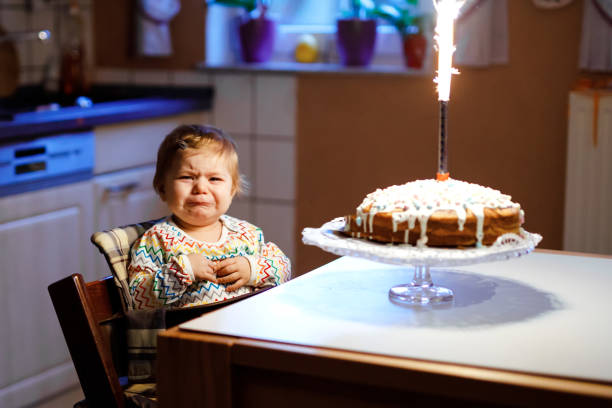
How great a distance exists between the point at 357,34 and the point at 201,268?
171cm

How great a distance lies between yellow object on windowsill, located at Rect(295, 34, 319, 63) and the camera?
3.21m

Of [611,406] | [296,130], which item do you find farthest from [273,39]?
[611,406]

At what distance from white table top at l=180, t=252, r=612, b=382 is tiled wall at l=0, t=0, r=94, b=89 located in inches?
82.0

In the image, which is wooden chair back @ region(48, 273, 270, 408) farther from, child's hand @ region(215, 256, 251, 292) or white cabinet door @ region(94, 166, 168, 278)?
white cabinet door @ region(94, 166, 168, 278)

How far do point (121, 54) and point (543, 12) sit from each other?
1669mm

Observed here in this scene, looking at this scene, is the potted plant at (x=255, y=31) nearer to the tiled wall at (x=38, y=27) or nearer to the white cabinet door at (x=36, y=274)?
the tiled wall at (x=38, y=27)

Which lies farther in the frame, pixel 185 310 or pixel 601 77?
pixel 601 77

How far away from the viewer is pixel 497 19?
2.75 meters

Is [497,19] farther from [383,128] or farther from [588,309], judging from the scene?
[588,309]

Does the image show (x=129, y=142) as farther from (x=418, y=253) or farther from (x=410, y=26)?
(x=418, y=253)

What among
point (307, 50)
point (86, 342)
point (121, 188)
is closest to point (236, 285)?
point (86, 342)

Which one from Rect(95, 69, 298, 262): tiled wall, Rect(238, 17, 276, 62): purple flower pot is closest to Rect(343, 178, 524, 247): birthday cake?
Rect(95, 69, 298, 262): tiled wall

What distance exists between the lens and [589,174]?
257cm

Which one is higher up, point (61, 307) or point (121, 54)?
point (121, 54)
